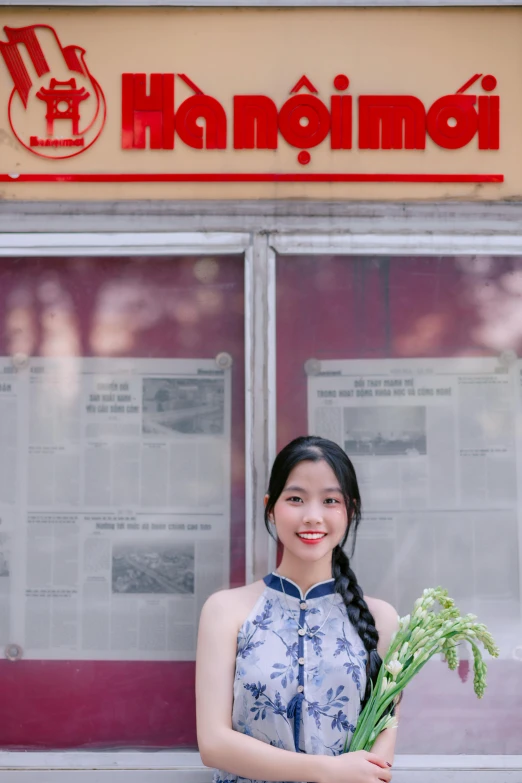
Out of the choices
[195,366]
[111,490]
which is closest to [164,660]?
[111,490]

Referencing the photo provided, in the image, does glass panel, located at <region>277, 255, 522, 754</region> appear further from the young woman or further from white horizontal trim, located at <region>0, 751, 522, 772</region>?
the young woman

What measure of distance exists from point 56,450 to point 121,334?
1.64 ft

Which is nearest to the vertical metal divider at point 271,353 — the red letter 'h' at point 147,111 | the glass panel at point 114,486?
the glass panel at point 114,486

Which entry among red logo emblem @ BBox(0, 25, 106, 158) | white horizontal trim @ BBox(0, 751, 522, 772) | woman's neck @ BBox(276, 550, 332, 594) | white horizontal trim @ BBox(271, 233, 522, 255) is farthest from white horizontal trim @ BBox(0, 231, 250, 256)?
white horizontal trim @ BBox(0, 751, 522, 772)

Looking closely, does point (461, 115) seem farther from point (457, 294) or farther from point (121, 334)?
point (121, 334)

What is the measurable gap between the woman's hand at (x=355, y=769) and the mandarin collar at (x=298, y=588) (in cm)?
42

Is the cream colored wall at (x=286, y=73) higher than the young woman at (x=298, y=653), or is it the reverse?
the cream colored wall at (x=286, y=73)

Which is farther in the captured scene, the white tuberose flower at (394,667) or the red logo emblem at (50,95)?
the red logo emblem at (50,95)

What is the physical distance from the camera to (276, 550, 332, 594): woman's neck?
7.01 feet

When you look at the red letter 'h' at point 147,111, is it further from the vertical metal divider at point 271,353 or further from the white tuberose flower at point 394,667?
the white tuberose flower at point 394,667

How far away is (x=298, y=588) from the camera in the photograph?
2.13 m

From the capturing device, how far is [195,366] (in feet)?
9.42

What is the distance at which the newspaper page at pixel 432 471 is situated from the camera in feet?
9.23

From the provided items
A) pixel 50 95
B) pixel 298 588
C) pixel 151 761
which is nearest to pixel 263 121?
pixel 50 95
